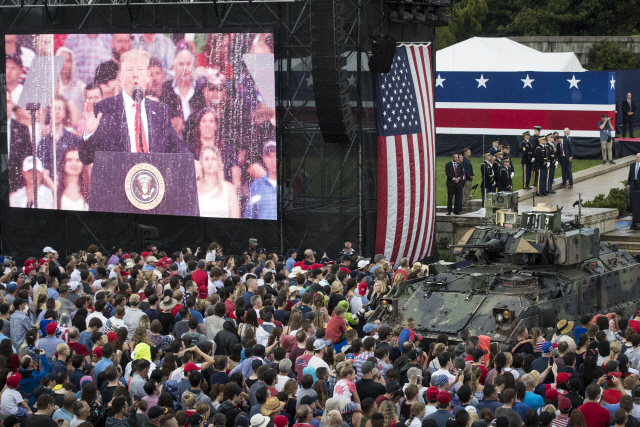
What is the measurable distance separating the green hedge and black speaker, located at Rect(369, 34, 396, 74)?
Answer: 7127 mm

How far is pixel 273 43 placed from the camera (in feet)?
72.2

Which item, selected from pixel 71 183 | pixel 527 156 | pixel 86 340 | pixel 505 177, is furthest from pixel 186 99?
pixel 86 340

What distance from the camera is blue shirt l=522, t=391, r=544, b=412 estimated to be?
34.5ft

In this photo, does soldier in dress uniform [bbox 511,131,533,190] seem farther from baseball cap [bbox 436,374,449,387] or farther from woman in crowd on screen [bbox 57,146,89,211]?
baseball cap [bbox 436,374,449,387]

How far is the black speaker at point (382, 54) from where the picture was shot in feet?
71.2

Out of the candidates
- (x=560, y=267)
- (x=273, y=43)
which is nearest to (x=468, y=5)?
(x=273, y=43)

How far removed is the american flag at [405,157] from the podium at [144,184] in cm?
452

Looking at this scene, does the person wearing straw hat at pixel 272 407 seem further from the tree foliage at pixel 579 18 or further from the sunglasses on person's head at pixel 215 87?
the tree foliage at pixel 579 18

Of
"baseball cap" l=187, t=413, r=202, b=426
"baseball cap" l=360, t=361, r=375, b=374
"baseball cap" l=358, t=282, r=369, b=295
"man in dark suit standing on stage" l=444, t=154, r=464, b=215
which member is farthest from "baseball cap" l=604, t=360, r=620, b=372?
"man in dark suit standing on stage" l=444, t=154, r=464, b=215

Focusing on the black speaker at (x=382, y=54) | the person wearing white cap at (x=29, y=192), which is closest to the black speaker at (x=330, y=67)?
the black speaker at (x=382, y=54)

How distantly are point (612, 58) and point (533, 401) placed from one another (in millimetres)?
31968

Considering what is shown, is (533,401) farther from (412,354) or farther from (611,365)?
(412,354)

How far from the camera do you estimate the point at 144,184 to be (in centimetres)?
2355

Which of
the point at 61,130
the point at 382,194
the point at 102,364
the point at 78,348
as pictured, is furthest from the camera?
the point at 61,130
